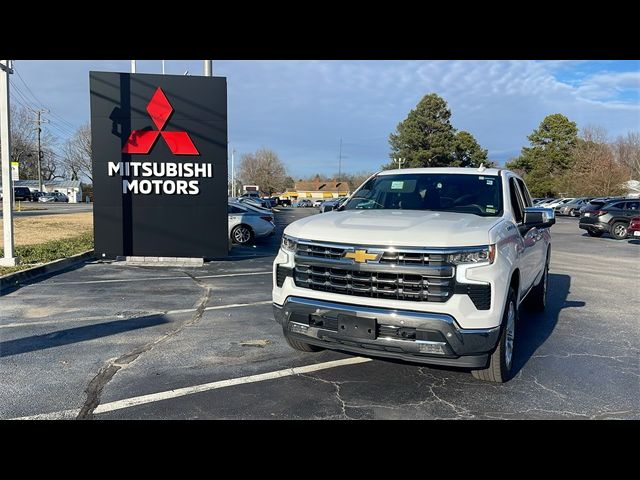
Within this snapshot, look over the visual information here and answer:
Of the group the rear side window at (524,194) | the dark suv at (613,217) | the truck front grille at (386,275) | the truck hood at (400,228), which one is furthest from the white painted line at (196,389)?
the dark suv at (613,217)

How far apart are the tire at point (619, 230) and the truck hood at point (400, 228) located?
1994cm

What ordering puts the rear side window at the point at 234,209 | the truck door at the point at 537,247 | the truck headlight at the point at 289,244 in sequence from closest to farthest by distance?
the truck headlight at the point at 289,244 < the truck door at the point at 537,247 < the rear side window at the point at 234,209

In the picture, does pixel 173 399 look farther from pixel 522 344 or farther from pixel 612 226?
pixel 612 226

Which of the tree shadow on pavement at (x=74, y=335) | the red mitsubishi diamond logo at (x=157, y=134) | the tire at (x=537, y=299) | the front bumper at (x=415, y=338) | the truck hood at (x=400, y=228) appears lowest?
the tree shadow on pavement at (x=74, y=335)

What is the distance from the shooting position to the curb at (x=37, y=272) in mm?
8953

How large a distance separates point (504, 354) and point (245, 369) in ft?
8.01

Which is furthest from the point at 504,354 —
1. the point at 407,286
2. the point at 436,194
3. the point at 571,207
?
the point at 571,207

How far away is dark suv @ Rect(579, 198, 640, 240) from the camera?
69.4 ft

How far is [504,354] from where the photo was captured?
14.3 ft

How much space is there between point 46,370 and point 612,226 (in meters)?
22.7

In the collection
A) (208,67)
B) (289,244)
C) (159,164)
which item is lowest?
(289,244)

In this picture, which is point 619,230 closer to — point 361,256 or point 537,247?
A: point 537,247

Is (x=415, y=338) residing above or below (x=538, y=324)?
above

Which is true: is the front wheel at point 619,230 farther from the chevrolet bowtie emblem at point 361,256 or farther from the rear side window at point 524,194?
the chevrolet bowtie emblem at point 361,256
